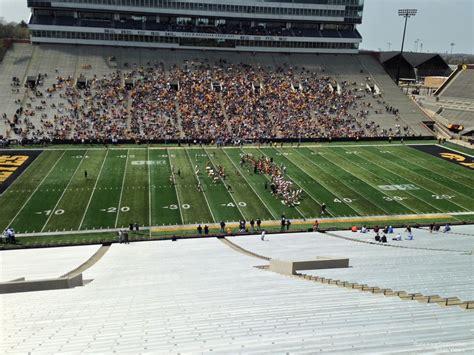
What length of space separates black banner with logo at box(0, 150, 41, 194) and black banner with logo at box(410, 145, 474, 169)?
118ft

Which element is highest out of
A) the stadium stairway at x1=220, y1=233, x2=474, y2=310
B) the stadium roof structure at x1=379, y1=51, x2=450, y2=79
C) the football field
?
the stadium roof structure at x1=379, y1=51, x2=450, y2=79

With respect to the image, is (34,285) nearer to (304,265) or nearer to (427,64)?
(304,265)

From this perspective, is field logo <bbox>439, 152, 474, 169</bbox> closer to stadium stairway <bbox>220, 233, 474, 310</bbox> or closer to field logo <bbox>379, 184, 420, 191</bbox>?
field logo <bbox>379, 184, 420, 191</bbox>

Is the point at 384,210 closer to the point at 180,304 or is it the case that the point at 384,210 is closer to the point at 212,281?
the point at 212,281

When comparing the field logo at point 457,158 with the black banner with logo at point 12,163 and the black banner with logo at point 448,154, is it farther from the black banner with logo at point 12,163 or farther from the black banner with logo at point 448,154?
the black banner with logo at point 12,163

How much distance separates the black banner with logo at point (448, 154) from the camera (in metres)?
38.5

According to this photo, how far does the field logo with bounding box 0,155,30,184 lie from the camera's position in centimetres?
3078

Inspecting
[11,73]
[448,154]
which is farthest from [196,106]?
[448,154]

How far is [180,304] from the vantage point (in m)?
8.81

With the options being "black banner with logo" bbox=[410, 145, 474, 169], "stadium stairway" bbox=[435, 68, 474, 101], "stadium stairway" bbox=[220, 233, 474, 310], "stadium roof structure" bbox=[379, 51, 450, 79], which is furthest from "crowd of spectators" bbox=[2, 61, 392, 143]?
"stadium roof structure" bbox=[379, 51, 450, 79]

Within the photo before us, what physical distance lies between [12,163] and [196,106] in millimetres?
20798

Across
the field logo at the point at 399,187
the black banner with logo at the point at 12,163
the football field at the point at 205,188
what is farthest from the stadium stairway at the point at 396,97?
the black banner with logo at the point at 12,163

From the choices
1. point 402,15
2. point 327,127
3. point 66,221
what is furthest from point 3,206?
point 402,15

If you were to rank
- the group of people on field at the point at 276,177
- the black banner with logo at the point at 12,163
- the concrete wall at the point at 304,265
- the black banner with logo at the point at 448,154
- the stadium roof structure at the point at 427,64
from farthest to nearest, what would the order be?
the stadium roof structure at the point at 427,64, the black banner with logo at the point at 448,154, the black banner with logo at the point at 12,163, the group of people on field at the point at 276,177, the concrete wall at the point at 304,265
